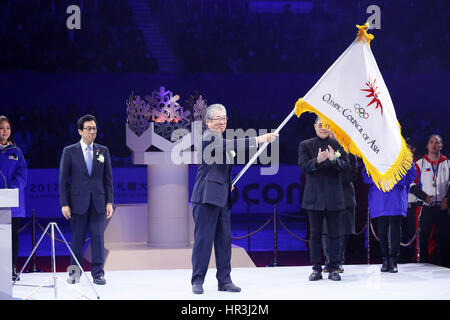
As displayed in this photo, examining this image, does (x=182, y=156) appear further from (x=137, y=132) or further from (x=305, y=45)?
(x=305, y=45)

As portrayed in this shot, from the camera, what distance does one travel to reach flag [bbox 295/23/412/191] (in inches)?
224

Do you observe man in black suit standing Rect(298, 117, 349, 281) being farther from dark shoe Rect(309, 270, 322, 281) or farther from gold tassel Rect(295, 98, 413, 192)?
gold tassel Rect(295, 98, 413, 192)

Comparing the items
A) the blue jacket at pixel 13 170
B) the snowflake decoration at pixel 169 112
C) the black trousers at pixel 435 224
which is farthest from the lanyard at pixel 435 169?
the blue jacket at pixel 13 170

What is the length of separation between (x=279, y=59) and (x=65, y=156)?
26.5ft

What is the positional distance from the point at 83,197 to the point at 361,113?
2565 mm

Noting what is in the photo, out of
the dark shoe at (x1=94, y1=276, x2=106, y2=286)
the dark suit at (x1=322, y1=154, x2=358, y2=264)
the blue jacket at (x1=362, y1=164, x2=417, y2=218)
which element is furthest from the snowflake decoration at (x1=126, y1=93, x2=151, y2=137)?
the blue jacket at (x1=362, y1=164, x2=417, y2=218)

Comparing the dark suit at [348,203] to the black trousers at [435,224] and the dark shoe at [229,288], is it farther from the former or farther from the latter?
the dark shoe at [229,288]

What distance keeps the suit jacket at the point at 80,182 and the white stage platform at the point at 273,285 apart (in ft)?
2.24

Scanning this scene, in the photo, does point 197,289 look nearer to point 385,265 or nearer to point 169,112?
point 385,265

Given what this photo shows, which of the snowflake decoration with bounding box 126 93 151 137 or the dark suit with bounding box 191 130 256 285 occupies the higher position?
the snowflake decoration with bounding box 126 93 151 137

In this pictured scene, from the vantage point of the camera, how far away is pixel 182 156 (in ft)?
24.1

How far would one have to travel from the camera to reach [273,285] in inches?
222

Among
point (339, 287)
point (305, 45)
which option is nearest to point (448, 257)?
point (339, 287)

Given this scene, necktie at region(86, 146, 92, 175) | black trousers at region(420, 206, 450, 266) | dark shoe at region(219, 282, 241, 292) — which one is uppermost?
necktie at region(86, 146, 92, 175)
